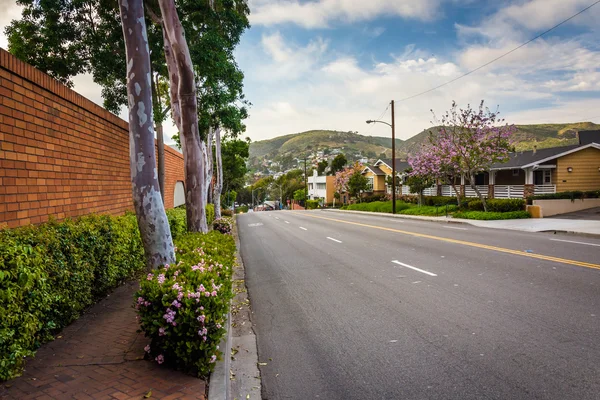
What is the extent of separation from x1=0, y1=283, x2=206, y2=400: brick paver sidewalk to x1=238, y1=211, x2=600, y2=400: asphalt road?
100cm

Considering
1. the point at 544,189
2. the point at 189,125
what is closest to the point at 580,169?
the point at 544,189

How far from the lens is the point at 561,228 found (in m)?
17.8

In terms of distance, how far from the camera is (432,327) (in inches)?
220

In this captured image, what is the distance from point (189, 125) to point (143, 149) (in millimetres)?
4518

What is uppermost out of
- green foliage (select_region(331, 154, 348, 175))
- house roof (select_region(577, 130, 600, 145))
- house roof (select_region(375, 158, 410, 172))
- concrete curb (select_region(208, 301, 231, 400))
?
green foliage (select_region(331, 154, 348, 175))

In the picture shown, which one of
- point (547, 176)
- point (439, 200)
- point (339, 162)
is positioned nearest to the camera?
point (547, 176)

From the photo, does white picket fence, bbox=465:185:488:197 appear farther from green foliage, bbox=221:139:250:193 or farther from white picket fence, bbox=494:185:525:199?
green foliage, bbox=221:139:250:193

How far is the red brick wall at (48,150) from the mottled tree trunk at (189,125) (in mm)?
1693

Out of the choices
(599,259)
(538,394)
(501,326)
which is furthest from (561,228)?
(538,394)

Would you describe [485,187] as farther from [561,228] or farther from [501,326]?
[501,326]

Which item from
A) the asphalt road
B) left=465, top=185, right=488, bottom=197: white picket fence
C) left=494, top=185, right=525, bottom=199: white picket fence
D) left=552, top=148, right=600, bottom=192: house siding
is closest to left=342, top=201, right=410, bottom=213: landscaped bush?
left=465, top=185, right=488, bottom=197: white picket fence

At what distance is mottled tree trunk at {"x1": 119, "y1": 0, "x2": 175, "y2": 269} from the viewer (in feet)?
18.9

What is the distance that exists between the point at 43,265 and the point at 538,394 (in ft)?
16.6

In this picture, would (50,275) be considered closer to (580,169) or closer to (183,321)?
(183,321)
